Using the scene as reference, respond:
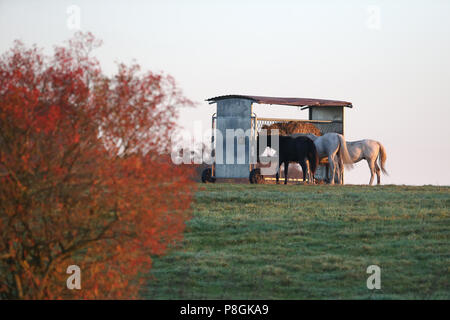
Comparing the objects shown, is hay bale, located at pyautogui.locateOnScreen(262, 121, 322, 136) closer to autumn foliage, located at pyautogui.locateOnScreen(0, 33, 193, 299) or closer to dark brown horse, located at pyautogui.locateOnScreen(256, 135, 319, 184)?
dark brown horse, located at pyautogui.locateOnScreen(256, 135, 319, 184)

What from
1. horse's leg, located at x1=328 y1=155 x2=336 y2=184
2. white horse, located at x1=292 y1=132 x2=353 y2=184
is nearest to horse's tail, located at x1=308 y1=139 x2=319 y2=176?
white horse, located at x1=292 y1=132 x2=353 y2=184

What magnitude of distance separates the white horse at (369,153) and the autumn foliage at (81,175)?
18.0 m

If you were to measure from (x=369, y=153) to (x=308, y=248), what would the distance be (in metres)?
12.8

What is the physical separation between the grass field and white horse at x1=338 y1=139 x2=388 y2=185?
19.4 ft

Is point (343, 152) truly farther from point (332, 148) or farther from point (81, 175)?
point (81, 175)

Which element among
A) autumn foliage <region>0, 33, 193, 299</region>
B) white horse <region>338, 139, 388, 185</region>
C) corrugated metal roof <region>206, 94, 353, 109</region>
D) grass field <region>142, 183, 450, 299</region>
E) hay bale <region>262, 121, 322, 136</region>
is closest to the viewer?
autumn foliage <region>0, 33, 193, 299</region>

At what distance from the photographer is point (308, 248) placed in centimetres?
1298

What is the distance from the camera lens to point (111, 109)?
24.1 feet

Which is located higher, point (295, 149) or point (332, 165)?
point (295, 149)

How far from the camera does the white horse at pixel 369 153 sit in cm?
2494

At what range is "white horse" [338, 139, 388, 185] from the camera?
24.9 m

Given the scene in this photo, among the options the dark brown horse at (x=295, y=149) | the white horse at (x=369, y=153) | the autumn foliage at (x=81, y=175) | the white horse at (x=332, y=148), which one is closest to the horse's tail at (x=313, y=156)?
the dark brown horse at (x=295, y=149)

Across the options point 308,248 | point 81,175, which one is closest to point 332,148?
point 308,248

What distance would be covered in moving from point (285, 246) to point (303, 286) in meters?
2.45
